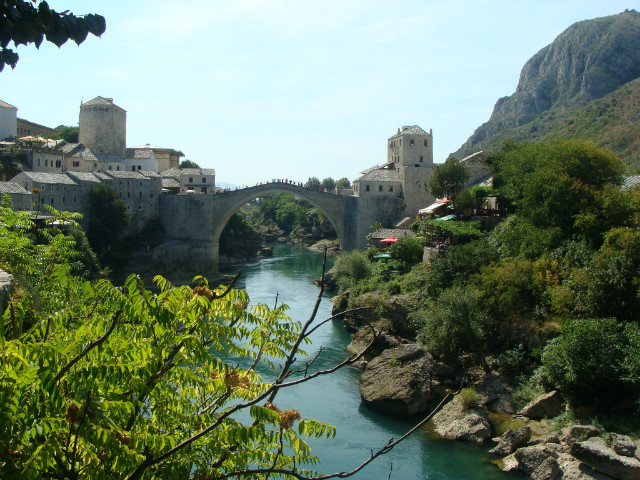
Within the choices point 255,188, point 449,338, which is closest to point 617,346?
point 449,338

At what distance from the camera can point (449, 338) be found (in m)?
17.6

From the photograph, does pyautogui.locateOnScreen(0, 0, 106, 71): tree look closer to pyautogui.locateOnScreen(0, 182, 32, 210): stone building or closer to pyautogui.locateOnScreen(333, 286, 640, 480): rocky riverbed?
pyautogui.locateOnScreen(333, 286, 640, 480): rocky riverbed

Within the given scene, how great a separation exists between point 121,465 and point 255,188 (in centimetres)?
3951

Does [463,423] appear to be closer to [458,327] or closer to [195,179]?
[458,327]

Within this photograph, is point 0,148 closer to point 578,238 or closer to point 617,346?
point 578,238

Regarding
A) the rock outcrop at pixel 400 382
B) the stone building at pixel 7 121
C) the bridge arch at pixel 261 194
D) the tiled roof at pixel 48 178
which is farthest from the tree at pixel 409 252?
the stone building at pixel 7 121

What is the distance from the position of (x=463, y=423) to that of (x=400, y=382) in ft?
7.87

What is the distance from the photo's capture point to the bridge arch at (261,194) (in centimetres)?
4200

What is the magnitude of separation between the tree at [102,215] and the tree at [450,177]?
19292mm

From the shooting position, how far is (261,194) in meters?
42.9

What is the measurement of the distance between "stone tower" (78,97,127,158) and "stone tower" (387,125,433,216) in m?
21.8

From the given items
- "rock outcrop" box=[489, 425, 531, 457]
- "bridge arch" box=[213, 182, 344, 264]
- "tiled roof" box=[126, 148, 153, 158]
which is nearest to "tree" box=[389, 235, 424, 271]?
"rock outcrop" box=[489, 425, 531, 457]

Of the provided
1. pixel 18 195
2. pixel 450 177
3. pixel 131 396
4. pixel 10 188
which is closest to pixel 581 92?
pixel 450 177

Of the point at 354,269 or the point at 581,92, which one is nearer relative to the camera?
the point at 354,269
